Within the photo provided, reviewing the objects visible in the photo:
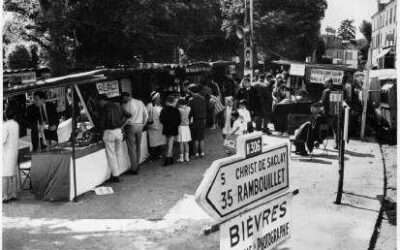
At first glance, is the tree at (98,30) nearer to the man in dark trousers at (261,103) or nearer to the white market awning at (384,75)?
the man in dark trousers at (261,103)

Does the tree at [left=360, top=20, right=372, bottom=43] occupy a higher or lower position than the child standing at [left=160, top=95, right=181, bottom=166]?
higher

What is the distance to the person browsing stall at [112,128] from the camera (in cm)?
1005

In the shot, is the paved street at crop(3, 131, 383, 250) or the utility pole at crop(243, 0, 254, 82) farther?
the utility pole at crop(243, 0, 254, 82)

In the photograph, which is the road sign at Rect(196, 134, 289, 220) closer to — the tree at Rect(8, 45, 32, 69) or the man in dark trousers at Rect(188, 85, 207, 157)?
the man in dark trousers at Rect(188, 85, 207, 157)

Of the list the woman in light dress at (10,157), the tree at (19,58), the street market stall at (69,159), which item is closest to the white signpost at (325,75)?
the street market stall at (69,159)

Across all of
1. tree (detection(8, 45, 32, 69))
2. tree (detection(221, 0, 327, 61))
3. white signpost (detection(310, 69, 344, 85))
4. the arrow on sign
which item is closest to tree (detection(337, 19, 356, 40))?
tree (detection(221, 0, 327, 61))

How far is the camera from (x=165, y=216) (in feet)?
26.6

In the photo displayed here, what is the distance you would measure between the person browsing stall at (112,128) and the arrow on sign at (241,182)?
6933 mm

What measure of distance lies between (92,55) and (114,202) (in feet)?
56.1

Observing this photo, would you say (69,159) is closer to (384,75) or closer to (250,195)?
(250,195)

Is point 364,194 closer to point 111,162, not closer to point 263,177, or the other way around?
point 111,162

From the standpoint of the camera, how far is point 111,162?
1025cm

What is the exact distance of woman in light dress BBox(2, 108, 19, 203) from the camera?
8930 millimetres

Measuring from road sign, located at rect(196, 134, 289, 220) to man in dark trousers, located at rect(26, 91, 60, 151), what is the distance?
30.5 ft
